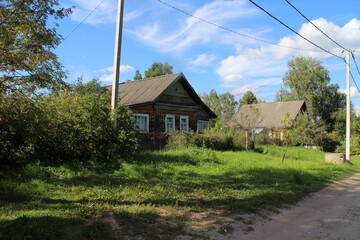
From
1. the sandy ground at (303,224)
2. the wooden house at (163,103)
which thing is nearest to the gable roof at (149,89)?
the wooden house at (163,103)

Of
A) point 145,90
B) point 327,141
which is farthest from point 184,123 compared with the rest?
point 327,141

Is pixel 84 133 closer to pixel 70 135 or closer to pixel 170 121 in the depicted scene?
pixel 70 135

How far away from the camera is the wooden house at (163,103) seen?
2042 cm

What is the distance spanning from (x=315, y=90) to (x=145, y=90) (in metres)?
34.6

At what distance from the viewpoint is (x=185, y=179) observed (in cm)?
907

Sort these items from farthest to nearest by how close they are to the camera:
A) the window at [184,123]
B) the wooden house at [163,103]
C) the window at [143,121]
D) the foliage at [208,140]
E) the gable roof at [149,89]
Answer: the window at [184,123], the gable roof at [149,89], the wooden house at [163,103], the window at [143,121], the foliage at [208,140]

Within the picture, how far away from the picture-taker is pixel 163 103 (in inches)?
829

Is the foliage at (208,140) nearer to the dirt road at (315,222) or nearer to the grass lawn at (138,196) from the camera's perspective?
the grass lawn at (138,196)

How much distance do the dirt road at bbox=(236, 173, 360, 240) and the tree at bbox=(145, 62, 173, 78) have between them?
44.6m

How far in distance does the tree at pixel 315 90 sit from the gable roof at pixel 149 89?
28092 millimetres

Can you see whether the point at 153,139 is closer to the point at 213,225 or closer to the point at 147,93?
the point at 147,93

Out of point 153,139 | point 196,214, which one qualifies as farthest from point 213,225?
point 153,139

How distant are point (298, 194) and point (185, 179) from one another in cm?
338

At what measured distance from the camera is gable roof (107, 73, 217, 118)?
808 inches
